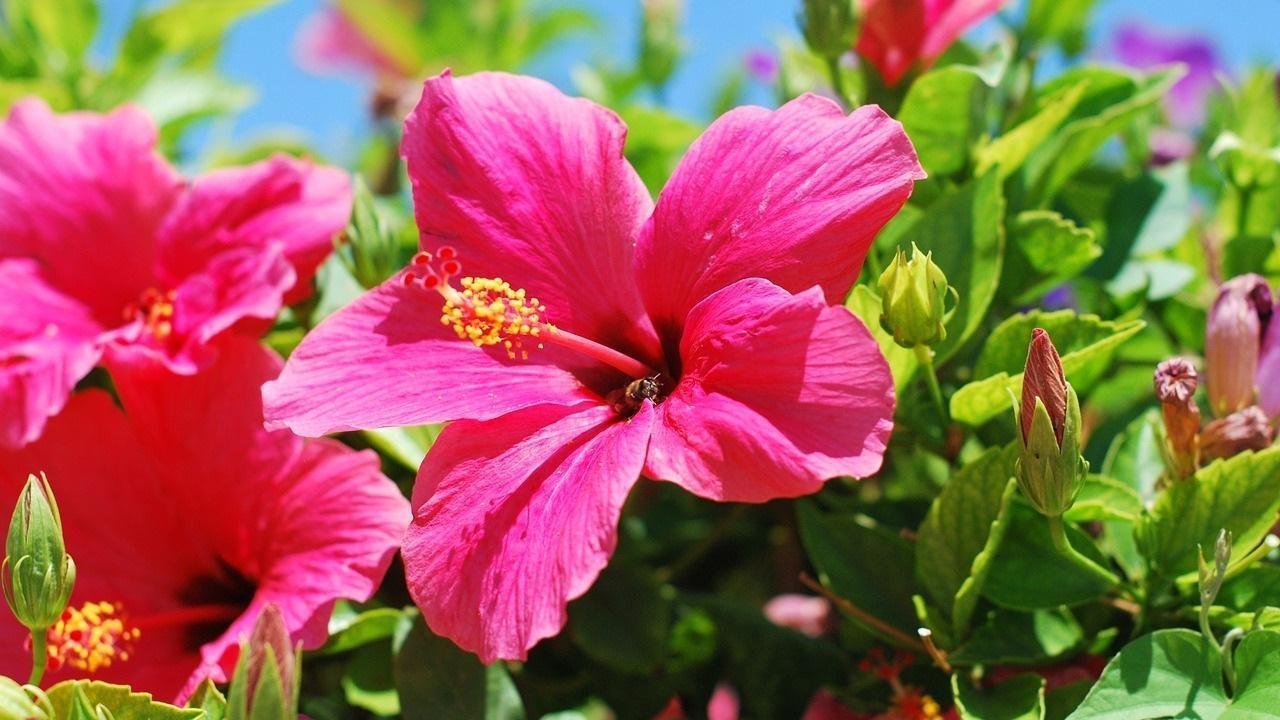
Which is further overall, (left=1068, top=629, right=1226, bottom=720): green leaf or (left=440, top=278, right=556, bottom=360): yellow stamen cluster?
(left=440, top=278, right=556, bottom=360): yellow stamen cluster

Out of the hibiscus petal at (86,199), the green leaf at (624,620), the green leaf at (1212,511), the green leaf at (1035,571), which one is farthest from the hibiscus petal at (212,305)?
the green leaf at (1212,511)

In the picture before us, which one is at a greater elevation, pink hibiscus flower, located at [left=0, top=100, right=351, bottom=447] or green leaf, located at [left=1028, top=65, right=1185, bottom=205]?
green leaf, located at [left=1028, top=65, right=1185, bottom=205]

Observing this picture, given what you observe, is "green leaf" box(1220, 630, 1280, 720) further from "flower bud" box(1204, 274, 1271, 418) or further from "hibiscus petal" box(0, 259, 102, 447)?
"hibiscus petal" box(0, 259, 102, 447)

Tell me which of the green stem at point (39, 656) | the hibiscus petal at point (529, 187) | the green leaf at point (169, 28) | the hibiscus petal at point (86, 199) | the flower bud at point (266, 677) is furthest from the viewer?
the green leaf at point (169, 28)

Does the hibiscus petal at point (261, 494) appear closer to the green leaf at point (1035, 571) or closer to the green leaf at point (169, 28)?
the green leaf at point (1035, 571)

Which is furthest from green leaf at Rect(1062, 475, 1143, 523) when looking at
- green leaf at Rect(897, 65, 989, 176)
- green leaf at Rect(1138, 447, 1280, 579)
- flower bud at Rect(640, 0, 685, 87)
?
flower bud at Rect(640, 0, 685, 87)

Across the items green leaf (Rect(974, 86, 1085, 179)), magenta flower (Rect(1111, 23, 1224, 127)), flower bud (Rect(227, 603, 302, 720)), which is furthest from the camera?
magenta flower (Rect(1111, 23, 1224, 127))
